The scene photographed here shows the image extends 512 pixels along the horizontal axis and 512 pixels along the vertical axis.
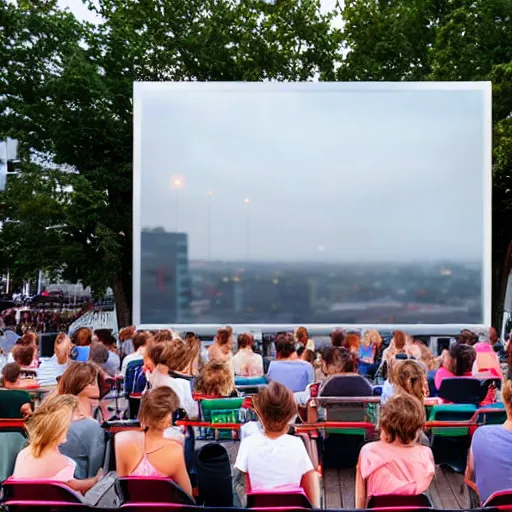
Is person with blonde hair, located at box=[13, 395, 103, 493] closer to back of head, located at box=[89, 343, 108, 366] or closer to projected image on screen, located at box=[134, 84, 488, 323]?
back of head, located at box=[89, 343, 108, 366]

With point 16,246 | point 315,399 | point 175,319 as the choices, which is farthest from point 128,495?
point 16,246

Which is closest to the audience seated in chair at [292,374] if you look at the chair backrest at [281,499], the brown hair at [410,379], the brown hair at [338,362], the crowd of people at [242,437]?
the brown hair at [338,362]

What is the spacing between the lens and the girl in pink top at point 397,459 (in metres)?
2.98

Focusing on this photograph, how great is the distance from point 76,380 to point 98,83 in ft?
36.5

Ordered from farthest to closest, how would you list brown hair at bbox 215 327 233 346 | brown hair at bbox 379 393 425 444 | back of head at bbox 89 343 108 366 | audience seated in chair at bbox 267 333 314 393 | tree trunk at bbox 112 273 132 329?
tree trunk at bbox 112 273 132 329 → brown hair at bbox 215 327 233 346 → back of head at bbox 89 343 108 366 → audience seated in chair at bbox 267 333 314 393 → brown hair at bbox 379 393 425 444

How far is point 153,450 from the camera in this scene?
10.4ft

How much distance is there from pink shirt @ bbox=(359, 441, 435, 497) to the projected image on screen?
590 cm

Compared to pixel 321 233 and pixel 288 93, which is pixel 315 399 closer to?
pixel 321 233

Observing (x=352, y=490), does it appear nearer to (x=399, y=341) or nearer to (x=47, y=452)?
(x=47, y=452)

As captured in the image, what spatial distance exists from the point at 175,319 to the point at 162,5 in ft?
33.5

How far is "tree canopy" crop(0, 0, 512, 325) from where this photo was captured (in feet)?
45.5

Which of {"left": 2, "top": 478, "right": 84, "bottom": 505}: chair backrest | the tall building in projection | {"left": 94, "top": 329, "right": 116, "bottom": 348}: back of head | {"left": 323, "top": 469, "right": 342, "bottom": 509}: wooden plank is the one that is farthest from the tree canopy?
{"left": 2, "top": 478, "right": 84, "bottom": 505}: chair backrest

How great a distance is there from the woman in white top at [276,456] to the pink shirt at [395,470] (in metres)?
0.27

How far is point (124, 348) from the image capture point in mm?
9164
